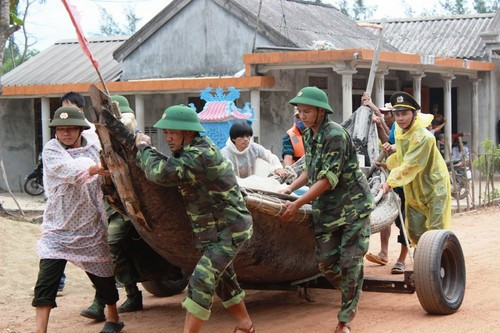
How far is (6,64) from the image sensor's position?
3872 centimetres

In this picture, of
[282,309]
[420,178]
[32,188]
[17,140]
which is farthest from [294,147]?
[17,140]

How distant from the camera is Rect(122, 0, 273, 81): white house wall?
17.5 meters

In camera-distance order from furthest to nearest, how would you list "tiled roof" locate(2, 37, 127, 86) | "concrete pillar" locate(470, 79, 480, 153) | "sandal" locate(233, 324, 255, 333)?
"concrete pillar" locate(470, 79, 480, 153) → "tiled roof" locate(2, 37, 127, 86) → "sandal" locate(233, 324, 255, 333)

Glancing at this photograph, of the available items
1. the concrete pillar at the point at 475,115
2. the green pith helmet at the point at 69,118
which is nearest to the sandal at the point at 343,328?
the green pith helmet at the point at 69,118

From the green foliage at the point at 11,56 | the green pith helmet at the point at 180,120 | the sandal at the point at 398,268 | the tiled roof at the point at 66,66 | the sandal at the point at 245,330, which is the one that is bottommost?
the sandal at the point at 245,330

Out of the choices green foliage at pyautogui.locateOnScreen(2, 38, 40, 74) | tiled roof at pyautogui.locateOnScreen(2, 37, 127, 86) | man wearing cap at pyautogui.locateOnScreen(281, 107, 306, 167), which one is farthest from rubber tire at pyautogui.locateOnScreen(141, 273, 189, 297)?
green foliage at pyautogui.locateOnScreen(2, 38, 40, 74)

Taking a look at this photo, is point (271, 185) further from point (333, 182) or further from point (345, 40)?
point (345, 40)

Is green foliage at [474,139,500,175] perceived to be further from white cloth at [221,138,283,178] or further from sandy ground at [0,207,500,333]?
white cloth at [221,138,283,178]

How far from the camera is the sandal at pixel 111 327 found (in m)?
6.36

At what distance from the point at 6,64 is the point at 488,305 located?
3473 centimetres

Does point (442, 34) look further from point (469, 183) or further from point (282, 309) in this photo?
point (282, 309)

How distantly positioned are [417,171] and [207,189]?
2435 millimetres

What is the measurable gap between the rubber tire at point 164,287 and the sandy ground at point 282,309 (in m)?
0.07

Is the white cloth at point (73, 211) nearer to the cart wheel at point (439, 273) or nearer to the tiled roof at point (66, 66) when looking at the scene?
the cart wheel at point (439, 273)
